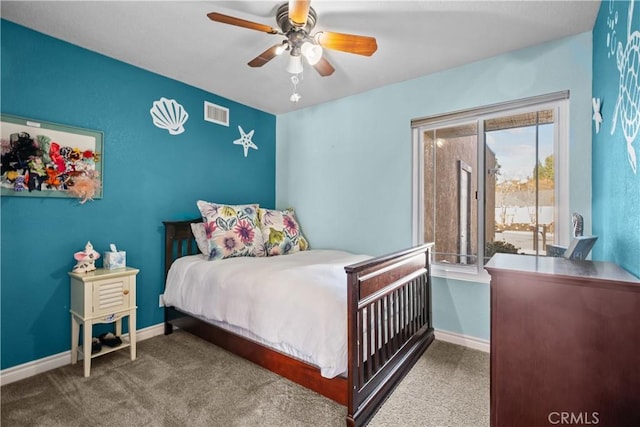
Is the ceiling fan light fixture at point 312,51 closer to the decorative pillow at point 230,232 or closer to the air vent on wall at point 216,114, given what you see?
the decorative pillow at point 230,232

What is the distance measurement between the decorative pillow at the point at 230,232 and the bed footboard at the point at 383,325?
1.43 metres

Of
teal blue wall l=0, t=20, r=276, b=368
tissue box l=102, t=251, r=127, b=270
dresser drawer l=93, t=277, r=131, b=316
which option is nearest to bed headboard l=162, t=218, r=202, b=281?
teal blue wall l=0, t=20, r=276, b=368

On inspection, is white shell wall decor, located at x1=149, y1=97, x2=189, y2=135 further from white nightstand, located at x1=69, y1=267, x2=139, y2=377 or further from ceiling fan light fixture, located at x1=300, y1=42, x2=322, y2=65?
→ ceiling fan light fixture, located at x1=300, y1=42, x2=322, y2=65

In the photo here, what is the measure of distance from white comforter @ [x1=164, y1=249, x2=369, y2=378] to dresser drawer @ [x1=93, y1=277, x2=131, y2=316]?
0.43 metres

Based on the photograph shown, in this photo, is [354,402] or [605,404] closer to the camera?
[605,404]

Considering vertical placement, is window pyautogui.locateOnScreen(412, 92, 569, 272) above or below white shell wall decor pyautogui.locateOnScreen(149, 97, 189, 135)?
below

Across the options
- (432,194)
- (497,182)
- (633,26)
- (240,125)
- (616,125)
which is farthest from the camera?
(240,125)

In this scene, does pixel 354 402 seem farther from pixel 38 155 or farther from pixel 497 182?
pixel 38 155

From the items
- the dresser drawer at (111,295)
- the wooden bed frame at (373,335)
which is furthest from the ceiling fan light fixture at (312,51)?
the dresser drawer at (111,295)

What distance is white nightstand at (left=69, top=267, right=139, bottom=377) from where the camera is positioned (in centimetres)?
212

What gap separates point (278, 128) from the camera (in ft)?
13.3

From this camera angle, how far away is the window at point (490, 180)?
2.36 metres

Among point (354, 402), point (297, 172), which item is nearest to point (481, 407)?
point (354, 402)

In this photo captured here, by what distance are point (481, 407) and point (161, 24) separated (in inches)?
125
